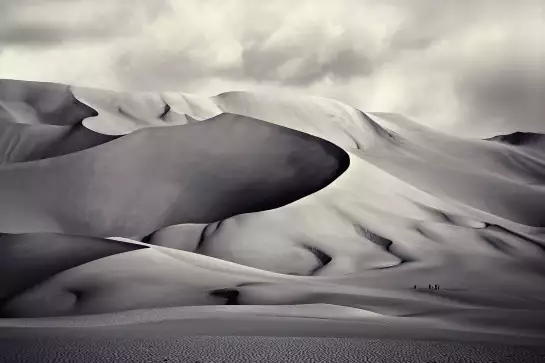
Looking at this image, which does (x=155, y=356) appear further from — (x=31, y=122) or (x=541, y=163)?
(x=541, y=163)

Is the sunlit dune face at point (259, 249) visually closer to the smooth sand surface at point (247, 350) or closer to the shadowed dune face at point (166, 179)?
the shadowed dune face at point (166, 179)

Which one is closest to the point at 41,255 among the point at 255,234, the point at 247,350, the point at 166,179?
the point at 255,234

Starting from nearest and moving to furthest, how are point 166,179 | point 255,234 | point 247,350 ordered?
point 247,350 → point 255,234 → point 166,179

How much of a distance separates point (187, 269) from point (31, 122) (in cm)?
3178

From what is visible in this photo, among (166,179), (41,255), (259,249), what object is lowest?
(41,255)

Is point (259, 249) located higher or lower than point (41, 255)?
higher

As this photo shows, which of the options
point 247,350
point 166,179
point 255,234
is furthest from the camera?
point 166,179

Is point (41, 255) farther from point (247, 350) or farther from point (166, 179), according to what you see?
point (247, 350)

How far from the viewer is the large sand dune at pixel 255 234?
14.5 metres

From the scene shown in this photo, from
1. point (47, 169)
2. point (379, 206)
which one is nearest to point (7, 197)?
point (47, 169)

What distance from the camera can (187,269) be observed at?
16.9m

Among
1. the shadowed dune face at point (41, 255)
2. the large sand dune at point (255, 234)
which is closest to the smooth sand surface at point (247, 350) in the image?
the large sand dune at point (255, 234)

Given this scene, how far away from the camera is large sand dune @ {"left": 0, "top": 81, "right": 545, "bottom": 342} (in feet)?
47.4

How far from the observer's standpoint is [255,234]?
2136 centimetres
